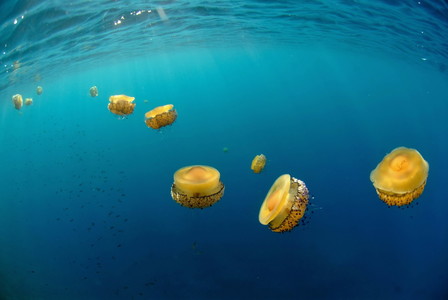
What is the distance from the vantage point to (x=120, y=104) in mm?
7445

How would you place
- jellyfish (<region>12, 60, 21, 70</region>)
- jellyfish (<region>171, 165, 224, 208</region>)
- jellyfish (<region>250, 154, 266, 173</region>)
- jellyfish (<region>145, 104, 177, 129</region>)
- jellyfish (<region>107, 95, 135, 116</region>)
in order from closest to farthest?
jellyfish (<region>171, 165, 224, 208</region>)
jellyfish (<region>145, 104, 177, 129</region>)
jellyfish (<region>107, 95, 135, 116</region>)
jellyfish (<region>250, 154, 266, 173</region>)
jellyfish (<region>12, 60, 21, 70</region>)

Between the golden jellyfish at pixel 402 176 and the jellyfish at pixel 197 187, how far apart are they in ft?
8.43

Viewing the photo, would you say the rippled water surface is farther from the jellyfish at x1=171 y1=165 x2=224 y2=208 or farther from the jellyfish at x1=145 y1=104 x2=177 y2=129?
the jellyfish at x1=171 y1=165 x2=224 y2=208

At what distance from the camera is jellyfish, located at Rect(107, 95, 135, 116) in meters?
7.41

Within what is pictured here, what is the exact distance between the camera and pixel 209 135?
3956 cm

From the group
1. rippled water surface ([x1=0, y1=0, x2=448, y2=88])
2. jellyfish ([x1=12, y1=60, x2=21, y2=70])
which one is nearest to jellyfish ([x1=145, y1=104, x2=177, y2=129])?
rippled water surface ([x1=0, y1=0, x2=448, y2=88])

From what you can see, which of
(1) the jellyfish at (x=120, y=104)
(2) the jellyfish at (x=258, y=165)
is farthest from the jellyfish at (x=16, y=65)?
(2) the jellyfish at (x=258, y=165)

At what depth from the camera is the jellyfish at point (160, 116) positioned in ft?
22.5

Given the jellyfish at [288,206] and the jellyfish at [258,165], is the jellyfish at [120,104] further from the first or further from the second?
the jellyfish at [288,206]

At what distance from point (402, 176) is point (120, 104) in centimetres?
632

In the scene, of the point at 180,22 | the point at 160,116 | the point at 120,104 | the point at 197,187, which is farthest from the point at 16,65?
the point at 197,187

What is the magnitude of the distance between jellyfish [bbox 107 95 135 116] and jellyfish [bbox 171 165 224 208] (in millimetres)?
3301

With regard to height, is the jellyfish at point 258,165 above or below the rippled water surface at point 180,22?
below

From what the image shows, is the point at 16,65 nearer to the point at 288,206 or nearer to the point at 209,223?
the point at 209,223
